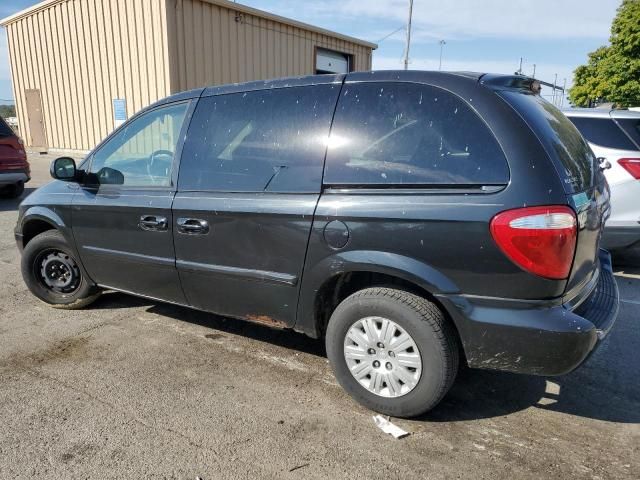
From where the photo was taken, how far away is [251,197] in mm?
2949

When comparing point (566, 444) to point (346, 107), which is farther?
point (346, 107)

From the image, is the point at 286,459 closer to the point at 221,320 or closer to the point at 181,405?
the point at 181,405

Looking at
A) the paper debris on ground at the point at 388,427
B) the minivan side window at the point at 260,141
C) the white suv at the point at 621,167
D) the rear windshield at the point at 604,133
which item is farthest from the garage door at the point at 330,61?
the paper debris on ground at the point at 388,427

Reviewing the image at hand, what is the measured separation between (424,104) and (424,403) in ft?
5.13

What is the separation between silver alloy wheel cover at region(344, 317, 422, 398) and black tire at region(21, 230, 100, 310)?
250cm

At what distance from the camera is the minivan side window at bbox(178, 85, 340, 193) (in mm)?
2801

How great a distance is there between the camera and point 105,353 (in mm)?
3438

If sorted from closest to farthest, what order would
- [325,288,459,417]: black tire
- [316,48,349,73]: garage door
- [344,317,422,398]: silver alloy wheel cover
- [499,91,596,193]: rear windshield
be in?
[499,91,596,193]: rear windshield
[325,288,459,417]: black tire
[344,317,422,398]: silver alloy wheel cover
[316,48,349,73]: garage door

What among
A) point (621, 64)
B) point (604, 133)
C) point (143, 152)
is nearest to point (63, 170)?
point (143, 152)

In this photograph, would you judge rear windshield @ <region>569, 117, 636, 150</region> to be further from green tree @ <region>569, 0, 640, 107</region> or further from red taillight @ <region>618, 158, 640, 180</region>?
green tree @ <region>569, 0, 640, 107</region>

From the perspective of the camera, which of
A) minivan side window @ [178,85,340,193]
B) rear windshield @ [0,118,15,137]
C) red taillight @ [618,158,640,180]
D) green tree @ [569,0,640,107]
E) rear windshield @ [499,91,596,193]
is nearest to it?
rear windshield @ [499,91,596,193]

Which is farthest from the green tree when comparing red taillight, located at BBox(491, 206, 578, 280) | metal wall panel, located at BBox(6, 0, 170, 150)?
red taillight, located at BBox(491, 206, 578, 280)

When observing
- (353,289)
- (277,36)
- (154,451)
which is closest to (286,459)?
(154,451)

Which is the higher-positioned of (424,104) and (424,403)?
(424,104)
